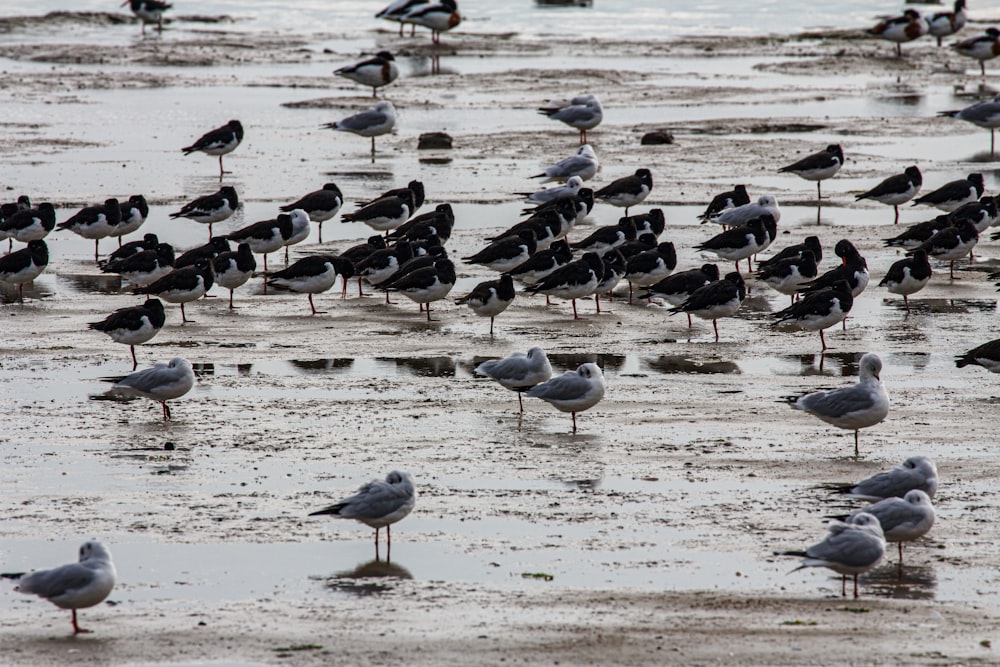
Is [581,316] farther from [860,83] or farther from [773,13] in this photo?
[773,13]

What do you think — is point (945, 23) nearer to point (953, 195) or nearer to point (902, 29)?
point (902, 29)

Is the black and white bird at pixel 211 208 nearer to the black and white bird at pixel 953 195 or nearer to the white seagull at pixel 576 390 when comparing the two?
the white seagull at pixel 576 390

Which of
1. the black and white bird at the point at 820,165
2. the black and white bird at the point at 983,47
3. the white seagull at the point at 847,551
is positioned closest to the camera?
the white seagull at the point at 847,551

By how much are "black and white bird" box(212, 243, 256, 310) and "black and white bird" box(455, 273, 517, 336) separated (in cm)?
319

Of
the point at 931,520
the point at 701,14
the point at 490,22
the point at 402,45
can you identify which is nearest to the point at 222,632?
the point at 931,520

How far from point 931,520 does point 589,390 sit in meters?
3.80

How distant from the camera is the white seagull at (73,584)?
8.76 meters

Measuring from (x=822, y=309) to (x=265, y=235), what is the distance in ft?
26.7

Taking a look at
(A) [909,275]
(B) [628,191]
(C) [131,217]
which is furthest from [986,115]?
(C) [131,217]

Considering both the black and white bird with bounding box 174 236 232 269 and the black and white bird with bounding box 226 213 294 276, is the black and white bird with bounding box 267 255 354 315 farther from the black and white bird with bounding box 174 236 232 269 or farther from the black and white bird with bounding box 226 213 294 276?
the black and white bird with bounding box 226 213 294 276

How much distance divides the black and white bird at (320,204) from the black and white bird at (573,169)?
4.33 meters

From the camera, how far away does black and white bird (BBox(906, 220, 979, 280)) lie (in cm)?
1925

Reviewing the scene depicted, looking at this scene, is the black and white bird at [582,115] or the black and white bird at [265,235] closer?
the black and white bird at [265,235]

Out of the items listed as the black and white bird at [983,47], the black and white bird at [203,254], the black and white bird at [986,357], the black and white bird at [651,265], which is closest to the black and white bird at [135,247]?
the black and white bird at [203,254]
